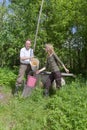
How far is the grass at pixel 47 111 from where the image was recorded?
679 centimetres

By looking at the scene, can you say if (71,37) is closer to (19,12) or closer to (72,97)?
(19,12)

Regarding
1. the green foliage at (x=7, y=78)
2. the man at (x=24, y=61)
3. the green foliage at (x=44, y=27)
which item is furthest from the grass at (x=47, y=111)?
the green foliage at (x=44, y=27)

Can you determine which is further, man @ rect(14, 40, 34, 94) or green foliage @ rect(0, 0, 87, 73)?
green foliage @ rect(0, 0, 87, 73)

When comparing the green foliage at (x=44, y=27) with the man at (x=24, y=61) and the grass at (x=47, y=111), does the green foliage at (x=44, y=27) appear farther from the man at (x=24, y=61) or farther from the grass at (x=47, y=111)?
the grass at (x=47, y=111)

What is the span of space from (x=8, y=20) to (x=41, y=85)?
5.15 m

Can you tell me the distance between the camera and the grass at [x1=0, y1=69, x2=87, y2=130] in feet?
22.3

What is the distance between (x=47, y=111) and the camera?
743cm

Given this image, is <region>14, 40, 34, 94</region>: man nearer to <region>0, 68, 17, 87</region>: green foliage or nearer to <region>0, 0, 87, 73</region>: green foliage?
<region>0, 68, 17, 87</region>: green foliage

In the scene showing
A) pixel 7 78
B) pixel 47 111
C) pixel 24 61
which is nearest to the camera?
→ pixel 47 111

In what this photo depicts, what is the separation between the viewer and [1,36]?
13602 millimetres

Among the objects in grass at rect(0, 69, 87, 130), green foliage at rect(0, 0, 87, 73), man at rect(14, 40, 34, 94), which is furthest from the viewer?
green foliage at rect(0, 0, 87, 73)

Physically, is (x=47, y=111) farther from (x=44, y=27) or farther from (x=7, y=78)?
(x=44, y=27)

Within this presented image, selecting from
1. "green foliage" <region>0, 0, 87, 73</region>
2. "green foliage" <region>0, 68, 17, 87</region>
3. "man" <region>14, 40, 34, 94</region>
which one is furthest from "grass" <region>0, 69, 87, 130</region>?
"green foliage" <region>0, 0, 87, 73</region>

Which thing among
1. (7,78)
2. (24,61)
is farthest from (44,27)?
(24,61)
